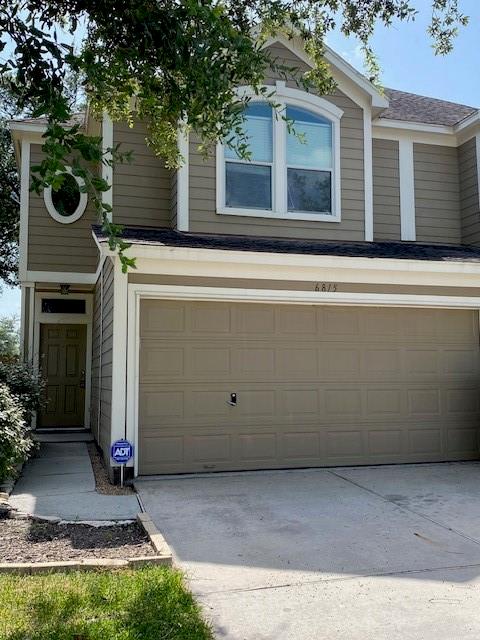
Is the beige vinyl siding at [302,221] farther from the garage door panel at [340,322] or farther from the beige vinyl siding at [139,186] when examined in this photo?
the garage door panel at [340,322]

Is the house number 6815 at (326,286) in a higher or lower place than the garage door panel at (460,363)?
higher

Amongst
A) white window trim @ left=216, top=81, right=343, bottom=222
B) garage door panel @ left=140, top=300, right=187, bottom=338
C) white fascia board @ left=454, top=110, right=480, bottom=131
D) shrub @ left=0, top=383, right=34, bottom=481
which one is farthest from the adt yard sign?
white fascia board @ left=454, top=110, right=480, bottom=131

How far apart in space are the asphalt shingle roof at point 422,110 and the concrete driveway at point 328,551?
21.9ft

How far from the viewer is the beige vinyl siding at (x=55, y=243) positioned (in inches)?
447

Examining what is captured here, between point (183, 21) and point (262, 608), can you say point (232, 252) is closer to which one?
point (183, 21)

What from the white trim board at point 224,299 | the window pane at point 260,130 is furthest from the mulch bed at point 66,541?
the window pane at point 260,130

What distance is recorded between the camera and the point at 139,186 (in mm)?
9609

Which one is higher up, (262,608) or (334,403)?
(334,403)

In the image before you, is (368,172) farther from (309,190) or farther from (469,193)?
(469,193)

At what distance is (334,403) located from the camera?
26.7ft

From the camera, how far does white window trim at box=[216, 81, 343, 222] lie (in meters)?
8.91

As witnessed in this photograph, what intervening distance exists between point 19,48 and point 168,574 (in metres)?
3.89

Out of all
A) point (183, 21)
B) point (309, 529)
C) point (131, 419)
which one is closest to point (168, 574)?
point (309, 529)

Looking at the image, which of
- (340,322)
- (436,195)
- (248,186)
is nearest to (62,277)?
(248,186)
